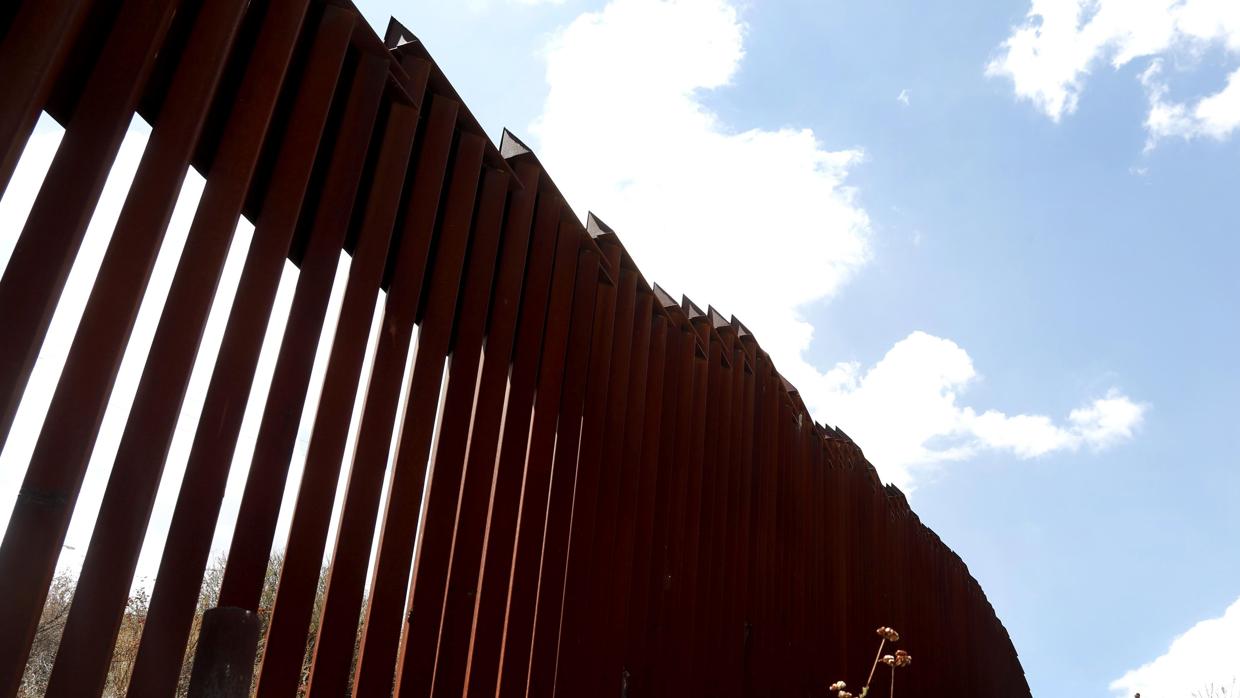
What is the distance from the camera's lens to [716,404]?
3854mm

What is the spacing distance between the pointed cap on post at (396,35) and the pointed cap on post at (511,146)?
1.64 ft

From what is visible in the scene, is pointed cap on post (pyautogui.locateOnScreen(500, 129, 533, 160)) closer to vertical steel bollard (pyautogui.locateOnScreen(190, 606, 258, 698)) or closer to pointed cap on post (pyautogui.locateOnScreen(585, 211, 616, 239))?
pointed cap on post (pyautogui.locateOnScreen(585, 211, 616, 239))

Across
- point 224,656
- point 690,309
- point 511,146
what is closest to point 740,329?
point 690,309

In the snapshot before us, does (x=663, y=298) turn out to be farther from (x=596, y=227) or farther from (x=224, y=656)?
(x=224, y=656)

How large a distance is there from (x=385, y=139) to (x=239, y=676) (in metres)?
1.21

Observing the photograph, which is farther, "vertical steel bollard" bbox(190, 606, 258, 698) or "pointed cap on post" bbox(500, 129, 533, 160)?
"pointed cap on post" bbox(500, 129, 533, 160)

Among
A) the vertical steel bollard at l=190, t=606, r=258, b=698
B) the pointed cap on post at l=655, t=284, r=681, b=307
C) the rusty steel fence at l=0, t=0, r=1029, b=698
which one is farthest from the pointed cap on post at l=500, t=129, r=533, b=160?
the vertical steel bollard at l=190, t=606, r=258, b=698

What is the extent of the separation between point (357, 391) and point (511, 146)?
1.10 m

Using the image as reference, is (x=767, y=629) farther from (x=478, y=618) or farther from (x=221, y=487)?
(x=221, y=487)

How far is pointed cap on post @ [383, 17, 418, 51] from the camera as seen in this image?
223cm

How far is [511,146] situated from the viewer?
271cm

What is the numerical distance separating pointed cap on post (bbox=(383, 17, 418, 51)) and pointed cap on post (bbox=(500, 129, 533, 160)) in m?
0.50

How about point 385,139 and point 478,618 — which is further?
point 478,618

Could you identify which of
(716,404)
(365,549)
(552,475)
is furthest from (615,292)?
(365,549)
